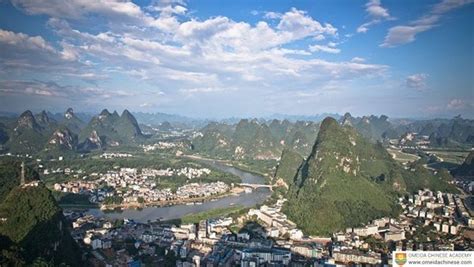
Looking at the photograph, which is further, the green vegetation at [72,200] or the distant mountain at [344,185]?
the green vegetation at [72,200]

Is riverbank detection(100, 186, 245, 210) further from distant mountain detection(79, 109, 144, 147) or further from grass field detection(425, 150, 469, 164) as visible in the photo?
distant mountain detection(79, 109, 144, 147)

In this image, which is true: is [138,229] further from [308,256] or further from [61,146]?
[61,146]

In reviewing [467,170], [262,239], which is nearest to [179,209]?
[262,239]

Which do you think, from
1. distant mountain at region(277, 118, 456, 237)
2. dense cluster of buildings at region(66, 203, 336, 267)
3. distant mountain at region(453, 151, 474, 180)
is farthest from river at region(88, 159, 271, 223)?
distant mountain at region(453, 151, 474, 180)

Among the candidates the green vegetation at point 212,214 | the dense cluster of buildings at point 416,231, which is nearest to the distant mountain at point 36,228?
the green vegetation at point 212,214

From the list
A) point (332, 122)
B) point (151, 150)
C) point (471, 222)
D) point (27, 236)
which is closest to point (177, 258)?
point (27, 236)

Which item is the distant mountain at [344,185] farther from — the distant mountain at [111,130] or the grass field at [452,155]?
the distant mountain at [111,130]

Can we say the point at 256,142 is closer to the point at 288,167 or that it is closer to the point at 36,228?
the point at 288,167
